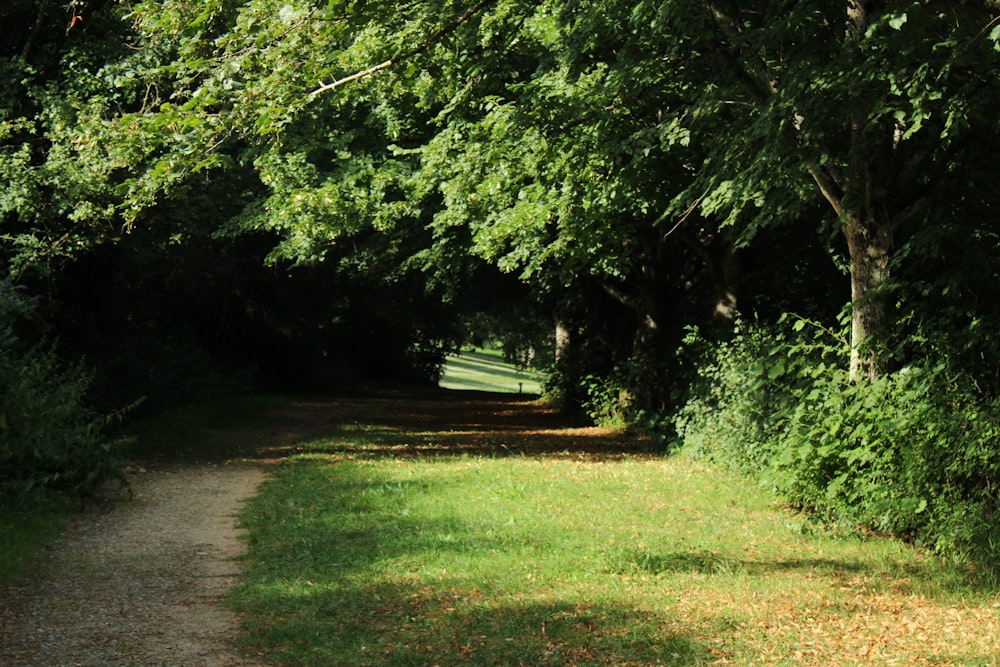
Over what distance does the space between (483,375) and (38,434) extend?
69472 millimetres

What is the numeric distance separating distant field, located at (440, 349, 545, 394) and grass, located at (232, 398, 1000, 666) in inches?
1823

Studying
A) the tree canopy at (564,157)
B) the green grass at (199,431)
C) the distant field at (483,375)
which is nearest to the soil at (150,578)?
the green grass at (199,431)

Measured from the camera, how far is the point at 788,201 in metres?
12.4

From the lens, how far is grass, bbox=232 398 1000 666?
659cm

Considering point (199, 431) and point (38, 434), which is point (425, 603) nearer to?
point (38, 434)

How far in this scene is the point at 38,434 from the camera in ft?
37.5

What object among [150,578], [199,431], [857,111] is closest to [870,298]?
[857,111]

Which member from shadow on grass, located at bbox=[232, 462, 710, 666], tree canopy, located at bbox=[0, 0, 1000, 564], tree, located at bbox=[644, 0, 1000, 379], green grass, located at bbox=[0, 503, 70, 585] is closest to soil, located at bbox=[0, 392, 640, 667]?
green grass, located at bbox=[0, 503, 70, 585]

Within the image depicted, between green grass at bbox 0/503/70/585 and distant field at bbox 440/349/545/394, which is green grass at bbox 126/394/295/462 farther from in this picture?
distant field at bbox 440/349/545/394

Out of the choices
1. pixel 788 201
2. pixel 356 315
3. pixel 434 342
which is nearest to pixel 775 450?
pixel 788 201

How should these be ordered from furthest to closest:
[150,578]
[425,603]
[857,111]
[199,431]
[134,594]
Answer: [199,431] < [857,111] < [150,578] < [134,594] < [425,603]

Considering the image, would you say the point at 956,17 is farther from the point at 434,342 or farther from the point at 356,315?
the point at 434,342

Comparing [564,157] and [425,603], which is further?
[564,157]

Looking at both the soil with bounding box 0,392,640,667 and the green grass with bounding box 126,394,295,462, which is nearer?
the soil with bounding box 0,392,640,667
